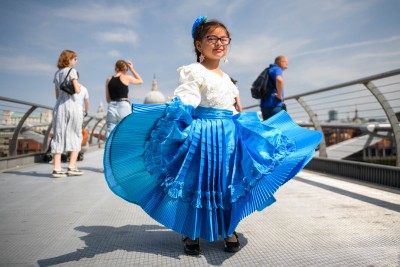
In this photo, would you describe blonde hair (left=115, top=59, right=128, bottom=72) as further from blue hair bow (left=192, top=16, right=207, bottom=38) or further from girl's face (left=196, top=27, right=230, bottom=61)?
girl's face (left=196, top=27, right=230, bottom=61)

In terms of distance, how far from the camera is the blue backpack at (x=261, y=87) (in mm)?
4012

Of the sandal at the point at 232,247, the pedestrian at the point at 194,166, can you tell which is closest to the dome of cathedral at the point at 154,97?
the pedestrian at the point at 194,166

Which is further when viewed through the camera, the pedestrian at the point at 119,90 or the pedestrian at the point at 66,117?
the pedestrian at the point at 119,90

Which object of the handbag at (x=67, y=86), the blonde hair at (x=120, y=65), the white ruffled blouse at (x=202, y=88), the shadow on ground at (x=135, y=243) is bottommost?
the shadow on ground at (x=135, y=243)

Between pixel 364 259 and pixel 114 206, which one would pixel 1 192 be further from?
pixel 364 259

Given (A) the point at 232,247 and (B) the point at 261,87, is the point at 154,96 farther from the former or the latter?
(A) the point at 232,247

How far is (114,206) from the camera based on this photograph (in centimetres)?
241

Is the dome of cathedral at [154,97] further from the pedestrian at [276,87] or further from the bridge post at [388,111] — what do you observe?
the bridge post at [388,111]

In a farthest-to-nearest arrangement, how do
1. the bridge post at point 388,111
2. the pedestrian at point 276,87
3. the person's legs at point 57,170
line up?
1. the pedestrian at point 276,87
2. the person's legs at point 57,170
3. the bridge post at point 388,111

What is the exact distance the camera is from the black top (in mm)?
4156

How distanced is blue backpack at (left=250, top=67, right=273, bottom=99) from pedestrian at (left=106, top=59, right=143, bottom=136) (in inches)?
60.2

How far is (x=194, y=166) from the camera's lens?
149 cm

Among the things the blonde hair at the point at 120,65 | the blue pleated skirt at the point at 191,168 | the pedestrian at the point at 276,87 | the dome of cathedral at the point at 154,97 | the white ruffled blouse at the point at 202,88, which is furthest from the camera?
the dome of cathedral at the point at 154,97

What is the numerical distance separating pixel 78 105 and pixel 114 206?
216 centimetres
